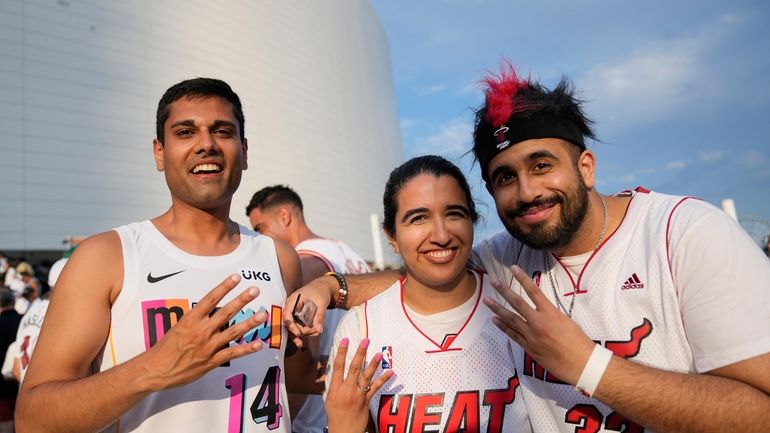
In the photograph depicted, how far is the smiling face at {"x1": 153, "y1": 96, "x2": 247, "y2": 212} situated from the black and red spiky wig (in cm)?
123

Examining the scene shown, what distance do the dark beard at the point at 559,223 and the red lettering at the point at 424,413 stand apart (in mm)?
824

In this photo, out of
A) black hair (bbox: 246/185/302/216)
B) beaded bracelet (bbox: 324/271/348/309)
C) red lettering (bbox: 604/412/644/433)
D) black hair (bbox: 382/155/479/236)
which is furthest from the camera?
black hair (bbox: 246/185/302/216)

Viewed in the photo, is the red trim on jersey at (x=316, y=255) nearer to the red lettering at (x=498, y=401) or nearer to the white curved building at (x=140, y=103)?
the red lettering at (x=498, y=401)

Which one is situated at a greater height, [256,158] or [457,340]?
[256,158]

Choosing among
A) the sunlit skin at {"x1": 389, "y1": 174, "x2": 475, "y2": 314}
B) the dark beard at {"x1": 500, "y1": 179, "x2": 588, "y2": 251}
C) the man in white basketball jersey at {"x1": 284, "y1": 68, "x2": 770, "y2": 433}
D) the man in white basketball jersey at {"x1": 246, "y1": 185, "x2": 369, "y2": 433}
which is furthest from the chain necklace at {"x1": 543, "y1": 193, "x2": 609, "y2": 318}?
the man in white basketball jersey at {"x1": 246, "y1": 185, "x2": 369, "y2": 433}

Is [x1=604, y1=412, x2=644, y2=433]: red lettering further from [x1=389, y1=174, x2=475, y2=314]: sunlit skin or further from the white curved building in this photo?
the white curved building

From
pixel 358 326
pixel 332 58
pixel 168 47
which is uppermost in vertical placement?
pixel 332 58

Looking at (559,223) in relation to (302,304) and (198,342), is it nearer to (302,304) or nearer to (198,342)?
(302,304)

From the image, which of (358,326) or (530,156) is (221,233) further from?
(530,156)

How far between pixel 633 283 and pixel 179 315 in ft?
6.26

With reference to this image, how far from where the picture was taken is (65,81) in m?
22.2

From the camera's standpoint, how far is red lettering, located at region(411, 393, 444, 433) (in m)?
2.14

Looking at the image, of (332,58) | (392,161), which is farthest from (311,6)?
(392,161)

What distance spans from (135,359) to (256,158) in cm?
2991
